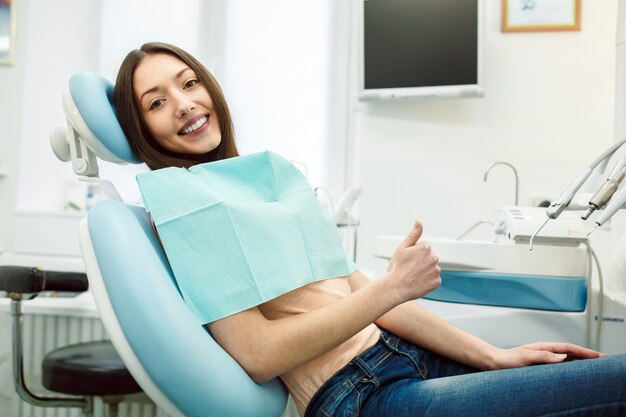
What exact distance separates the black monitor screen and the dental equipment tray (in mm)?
1147

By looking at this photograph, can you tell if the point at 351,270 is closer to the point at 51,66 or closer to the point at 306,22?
the point at 306,22

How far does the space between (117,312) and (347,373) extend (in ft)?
1.24

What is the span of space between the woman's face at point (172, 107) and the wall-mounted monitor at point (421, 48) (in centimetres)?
144

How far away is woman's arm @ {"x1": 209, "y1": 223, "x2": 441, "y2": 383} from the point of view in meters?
0.90

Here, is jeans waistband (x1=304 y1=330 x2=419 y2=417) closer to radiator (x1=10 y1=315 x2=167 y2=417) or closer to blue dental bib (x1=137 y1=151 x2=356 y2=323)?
blue dental bib (x1=137 y1=151 x2=356 y2=323)

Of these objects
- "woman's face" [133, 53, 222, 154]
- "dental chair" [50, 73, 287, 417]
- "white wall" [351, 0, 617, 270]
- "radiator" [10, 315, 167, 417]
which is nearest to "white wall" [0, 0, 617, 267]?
"white wall" [351, 0, 617, 270]

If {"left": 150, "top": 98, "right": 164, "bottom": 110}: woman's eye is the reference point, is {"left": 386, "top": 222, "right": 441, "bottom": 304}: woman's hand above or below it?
below

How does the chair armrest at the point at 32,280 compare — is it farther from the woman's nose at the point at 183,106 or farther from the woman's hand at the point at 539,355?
the woman's hand at the point at 539,355

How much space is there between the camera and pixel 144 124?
1.17 meters

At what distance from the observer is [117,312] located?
87 centimetres

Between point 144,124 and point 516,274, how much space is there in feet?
3.09

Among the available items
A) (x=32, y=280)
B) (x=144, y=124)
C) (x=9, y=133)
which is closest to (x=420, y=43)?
(x=144, y=124)

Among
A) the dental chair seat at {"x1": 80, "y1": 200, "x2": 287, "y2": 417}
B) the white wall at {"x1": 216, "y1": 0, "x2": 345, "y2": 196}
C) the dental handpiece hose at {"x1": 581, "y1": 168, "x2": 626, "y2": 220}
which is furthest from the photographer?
the white wall at {"x1": 216, "y1": 0, "x2": 345, "y2": 196}

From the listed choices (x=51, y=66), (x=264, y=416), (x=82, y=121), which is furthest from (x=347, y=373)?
(x=51, y=66)
